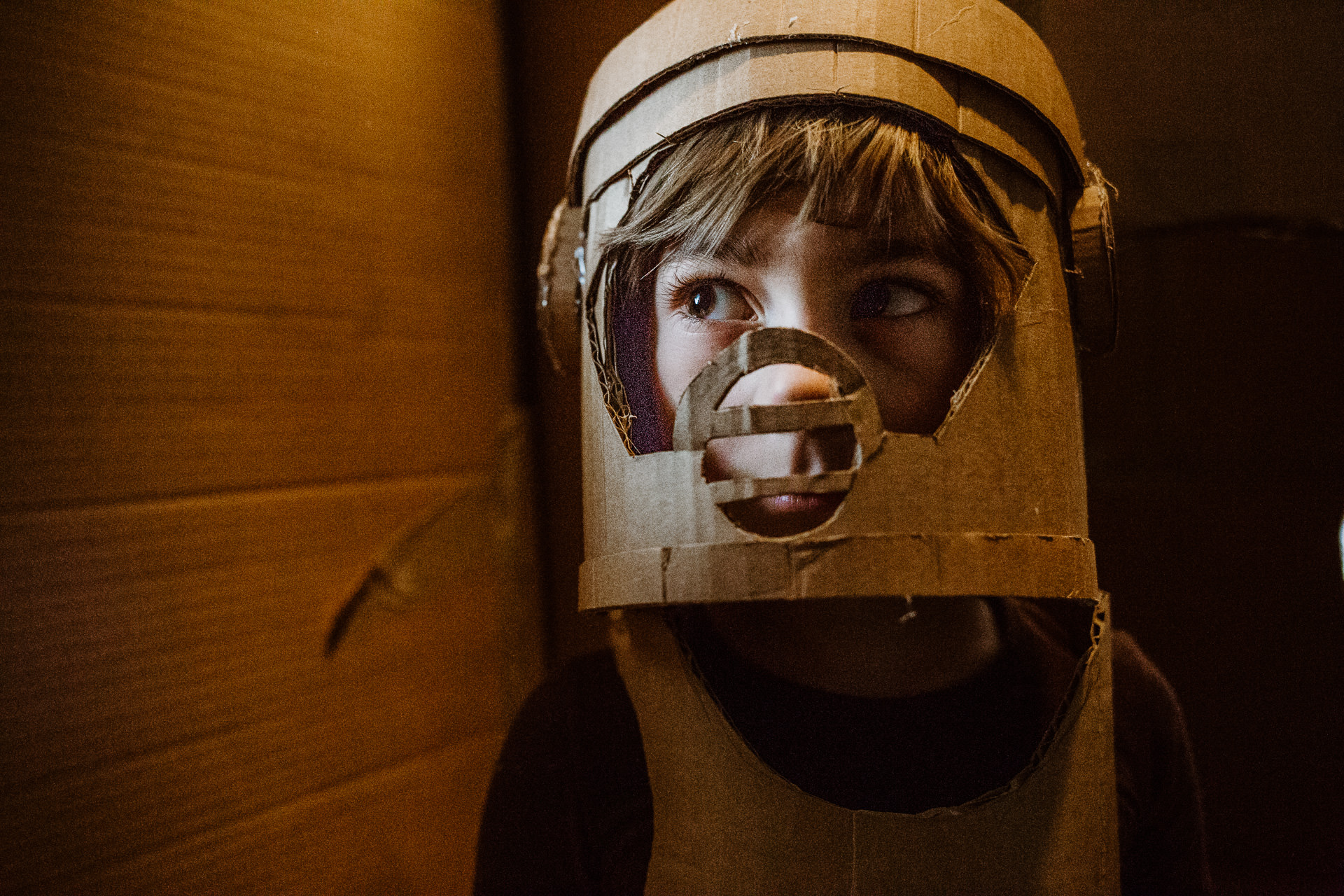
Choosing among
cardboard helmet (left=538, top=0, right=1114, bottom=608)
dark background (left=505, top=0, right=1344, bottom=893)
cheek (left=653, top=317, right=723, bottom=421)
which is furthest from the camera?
dark background (left=505, top=0, right=1344, bottom=893)

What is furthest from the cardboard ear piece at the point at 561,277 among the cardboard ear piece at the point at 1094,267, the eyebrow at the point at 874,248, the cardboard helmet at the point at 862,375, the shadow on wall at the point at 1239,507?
the shadow on wall at the point at 1239,507

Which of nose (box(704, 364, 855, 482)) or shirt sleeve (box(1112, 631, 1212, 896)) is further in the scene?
shirt sleeve (box(1112, 631, 1212, 896))

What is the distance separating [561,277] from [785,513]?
283mm

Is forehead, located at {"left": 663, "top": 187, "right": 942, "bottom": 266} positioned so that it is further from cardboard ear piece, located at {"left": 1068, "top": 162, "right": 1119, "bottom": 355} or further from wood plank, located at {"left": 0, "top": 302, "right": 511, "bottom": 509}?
wood plank, located at {"left": 0, "top": 302, "right": 511, "bottom": 509}

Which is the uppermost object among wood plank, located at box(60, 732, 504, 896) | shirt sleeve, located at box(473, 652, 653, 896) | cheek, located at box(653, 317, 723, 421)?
cheek, located at box(653, 317, 723, 421)

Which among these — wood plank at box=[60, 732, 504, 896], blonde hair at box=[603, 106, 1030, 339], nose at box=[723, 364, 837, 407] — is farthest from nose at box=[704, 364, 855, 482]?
wood plank at box=[60, 732, 504, 896]

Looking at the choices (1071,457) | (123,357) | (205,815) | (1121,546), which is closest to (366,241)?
(123,357)

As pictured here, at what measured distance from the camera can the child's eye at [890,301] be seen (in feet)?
2.02

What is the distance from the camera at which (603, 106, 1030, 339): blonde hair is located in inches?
22.8

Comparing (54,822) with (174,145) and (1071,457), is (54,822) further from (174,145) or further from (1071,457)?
(1071,457)

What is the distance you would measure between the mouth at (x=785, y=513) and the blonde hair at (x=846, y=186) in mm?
169

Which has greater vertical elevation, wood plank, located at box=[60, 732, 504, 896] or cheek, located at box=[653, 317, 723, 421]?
cheek, located at box=[653, 317, 723, 421]

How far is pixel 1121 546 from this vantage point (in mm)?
864

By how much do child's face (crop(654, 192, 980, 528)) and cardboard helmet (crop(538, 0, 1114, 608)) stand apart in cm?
3
